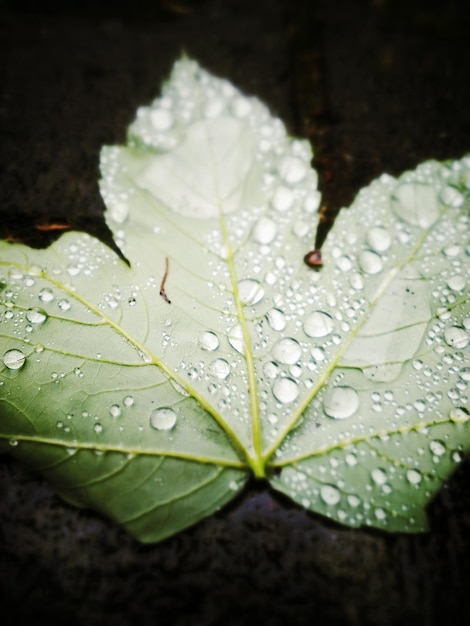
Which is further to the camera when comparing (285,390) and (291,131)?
(291,131)

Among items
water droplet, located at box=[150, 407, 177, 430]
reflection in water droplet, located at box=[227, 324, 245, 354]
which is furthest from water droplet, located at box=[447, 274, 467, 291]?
water droplet, located at box=[150, 407, 177, 430]

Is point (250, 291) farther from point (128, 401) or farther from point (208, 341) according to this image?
point (128, 401)

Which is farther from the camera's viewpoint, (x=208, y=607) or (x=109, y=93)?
(x=109, y=93)

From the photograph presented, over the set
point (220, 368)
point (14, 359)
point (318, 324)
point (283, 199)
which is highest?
point (283, 199)

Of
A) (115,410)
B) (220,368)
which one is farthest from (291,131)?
(115,410)

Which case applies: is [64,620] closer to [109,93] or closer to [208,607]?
[208,607]

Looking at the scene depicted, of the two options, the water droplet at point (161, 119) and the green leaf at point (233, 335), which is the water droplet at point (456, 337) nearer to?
the green leaf at point (233, 335)

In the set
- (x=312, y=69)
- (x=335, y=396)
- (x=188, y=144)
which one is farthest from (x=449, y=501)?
(x=312, y=69)
